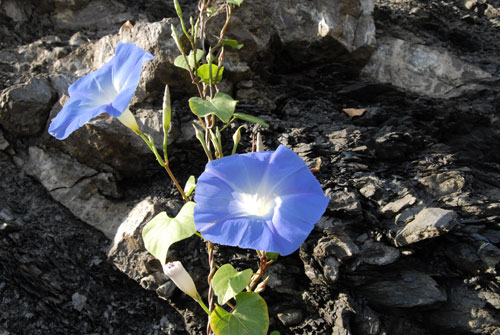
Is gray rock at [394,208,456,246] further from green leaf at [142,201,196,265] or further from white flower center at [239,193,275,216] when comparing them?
green leaf at [142,201,196,265]

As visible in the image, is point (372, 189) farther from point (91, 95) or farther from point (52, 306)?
point (52, 306)

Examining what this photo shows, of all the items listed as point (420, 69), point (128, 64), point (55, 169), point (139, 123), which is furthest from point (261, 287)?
point (420, 69)

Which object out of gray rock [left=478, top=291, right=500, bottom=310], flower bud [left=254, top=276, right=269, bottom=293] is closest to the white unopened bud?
flower bud [left=254, top=276, right=269, bottom=293]

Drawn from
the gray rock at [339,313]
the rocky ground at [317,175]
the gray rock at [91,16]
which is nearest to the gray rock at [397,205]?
the rocky ground at [317,175]

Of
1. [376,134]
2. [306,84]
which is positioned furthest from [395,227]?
[306,84]

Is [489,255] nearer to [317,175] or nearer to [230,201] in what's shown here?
[317,175]

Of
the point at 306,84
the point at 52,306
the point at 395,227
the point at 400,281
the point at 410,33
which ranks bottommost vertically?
the point at 52,306
